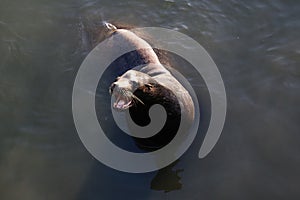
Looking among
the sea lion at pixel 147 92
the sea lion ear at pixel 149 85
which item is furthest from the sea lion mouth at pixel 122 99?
the sea lion ear at pixel 149 85

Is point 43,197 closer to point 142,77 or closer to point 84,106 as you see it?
point 84,106

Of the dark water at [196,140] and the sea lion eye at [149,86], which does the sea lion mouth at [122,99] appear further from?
the dark water at [196,140]

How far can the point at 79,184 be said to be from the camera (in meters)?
6.17

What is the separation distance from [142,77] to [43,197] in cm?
223

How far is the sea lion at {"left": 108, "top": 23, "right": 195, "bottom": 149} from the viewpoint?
5453mm

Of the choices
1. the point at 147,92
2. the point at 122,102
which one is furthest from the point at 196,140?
the point at 122,102

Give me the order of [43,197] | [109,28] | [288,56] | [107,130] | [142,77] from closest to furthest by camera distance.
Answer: [142,77]
[43,197]
[107,130]
[288,56]
[109,28]

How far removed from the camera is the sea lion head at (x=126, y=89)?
534cm

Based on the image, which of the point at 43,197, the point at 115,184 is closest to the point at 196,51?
the point at 115,184

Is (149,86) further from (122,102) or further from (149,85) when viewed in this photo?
Answer: (122,102)

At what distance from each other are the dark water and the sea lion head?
1337 millimetres

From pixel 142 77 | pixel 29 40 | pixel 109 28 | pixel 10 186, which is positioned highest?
pixel 142 77

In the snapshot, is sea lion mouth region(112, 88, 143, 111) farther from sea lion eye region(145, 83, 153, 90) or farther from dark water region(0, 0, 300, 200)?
dark water region(0, 0, 300, 200)

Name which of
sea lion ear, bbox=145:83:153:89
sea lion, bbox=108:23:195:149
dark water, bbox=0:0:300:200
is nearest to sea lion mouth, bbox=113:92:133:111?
sea lion, bbox=108:23:195:149
